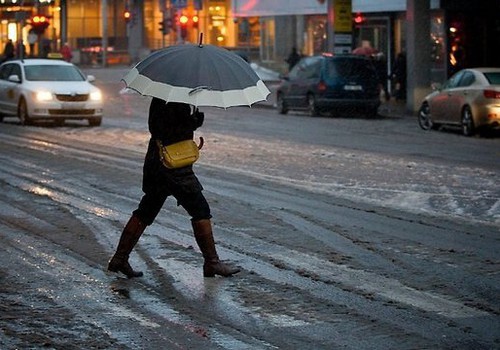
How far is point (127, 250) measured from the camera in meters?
10.6

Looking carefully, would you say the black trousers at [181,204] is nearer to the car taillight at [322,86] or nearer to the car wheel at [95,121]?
the car wheel at [95,121]

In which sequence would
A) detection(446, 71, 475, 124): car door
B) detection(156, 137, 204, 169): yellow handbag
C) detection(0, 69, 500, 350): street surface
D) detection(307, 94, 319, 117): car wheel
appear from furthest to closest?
detection(307, 94, 319, 117): car wheel, detection(446, 71, 475, 124): car door, detection(156, 137, 204, 169): yellow handbag, detection(0, 69, 500, 350): street surface

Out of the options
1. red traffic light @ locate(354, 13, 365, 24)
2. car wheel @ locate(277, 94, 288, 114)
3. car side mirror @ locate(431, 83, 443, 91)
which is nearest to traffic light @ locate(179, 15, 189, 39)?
red traffic light @ locate(354, 13, 365, 24)

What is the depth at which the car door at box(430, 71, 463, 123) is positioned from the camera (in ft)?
94.9

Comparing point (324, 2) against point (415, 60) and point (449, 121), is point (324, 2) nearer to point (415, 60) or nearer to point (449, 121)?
point (415, 60)

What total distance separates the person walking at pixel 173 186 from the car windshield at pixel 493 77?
18.0 meters

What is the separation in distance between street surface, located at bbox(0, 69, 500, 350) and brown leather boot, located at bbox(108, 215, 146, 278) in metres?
0.13

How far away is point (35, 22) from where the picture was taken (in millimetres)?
57875

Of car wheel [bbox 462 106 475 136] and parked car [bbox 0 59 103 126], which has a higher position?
parked car [bbox 0 59 103 126]

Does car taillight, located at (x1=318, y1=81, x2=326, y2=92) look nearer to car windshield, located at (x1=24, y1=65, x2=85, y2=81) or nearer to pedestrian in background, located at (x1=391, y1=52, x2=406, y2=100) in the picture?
pedestrian in background, located at (x1=391, y1=52, x2=406, y2=100)

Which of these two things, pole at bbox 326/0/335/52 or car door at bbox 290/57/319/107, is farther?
pole at bbox 326/0/335/52

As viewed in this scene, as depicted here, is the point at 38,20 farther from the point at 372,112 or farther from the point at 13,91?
the point at 13,91

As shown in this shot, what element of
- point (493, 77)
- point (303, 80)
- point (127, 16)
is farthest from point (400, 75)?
point (127, 16)

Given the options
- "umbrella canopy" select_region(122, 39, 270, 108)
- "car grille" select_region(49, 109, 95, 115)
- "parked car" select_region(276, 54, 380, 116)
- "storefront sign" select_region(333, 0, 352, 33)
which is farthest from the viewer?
"storefront sign" select_region(333, 0, 352, 33)
